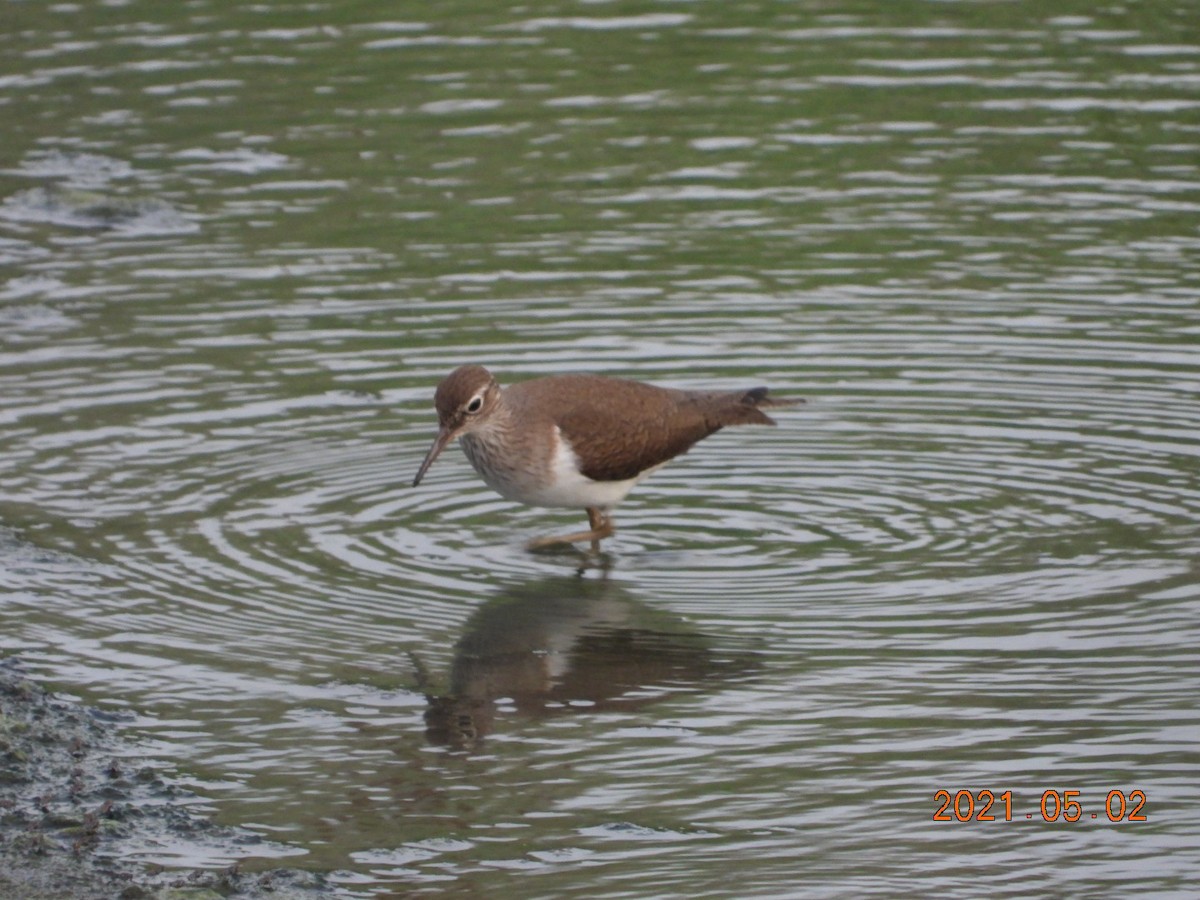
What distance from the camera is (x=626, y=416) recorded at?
11.6m

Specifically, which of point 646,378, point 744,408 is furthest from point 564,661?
point 646,378

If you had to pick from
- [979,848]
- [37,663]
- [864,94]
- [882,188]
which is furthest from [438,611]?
[864,94]

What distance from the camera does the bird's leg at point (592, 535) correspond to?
1164cm

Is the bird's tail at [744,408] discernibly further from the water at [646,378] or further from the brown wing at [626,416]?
the water at [646,378]

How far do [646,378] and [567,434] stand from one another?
7.49 feet

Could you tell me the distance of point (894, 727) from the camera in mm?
8891

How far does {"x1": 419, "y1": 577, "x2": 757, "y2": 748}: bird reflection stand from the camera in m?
9.34

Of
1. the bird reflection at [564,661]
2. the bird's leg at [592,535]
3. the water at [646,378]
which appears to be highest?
the water at [646,378]

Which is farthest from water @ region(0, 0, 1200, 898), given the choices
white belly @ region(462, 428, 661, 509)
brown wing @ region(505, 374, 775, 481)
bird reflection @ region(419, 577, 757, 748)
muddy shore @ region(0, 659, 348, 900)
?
brown wing @ region(505, 374, 775, 481)

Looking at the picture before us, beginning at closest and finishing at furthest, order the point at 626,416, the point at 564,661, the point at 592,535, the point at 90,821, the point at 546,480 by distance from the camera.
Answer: the point at 90,821, the point at 564,661, the point at 546,480, the point at 626,416, the point at 592,535

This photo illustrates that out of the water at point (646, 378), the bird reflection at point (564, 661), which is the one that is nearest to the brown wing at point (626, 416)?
the water at point (646, 378)

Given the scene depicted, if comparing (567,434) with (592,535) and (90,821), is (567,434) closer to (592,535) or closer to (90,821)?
(592,535)

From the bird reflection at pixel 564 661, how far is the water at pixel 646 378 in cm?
3

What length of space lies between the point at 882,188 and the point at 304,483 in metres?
6.62
